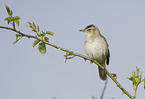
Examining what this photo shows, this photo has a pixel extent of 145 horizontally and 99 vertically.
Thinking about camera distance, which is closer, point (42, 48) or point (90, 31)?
point (42, 48)

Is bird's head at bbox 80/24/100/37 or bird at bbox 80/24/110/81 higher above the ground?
bird's head at bbox 80/24/100/37

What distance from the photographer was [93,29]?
6.64 metres

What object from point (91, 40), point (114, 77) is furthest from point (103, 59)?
point (114, 77)

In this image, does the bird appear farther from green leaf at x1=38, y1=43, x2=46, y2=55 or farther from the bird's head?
green leaf at x1=38, y1=43, x2=46, y2=55

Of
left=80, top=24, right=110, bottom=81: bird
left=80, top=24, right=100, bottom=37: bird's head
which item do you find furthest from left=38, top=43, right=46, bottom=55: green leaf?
left=80, top=24, right=100, bottom=37: bird's head

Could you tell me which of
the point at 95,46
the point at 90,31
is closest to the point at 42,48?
the point at 95,46

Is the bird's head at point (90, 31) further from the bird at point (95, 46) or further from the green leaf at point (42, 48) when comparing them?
the green leaf at point (42, 48)

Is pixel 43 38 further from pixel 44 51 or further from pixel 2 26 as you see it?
pixel 2 26

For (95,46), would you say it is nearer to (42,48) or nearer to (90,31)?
(90,31)

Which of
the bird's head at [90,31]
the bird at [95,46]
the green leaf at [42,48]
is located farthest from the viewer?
the bird's head at [90,31]

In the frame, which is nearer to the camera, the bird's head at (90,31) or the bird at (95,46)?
the bird at (95,46)

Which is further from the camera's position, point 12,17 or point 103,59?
point 103,59

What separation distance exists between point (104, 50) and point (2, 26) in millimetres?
4801

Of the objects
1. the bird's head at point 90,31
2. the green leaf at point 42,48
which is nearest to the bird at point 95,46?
the bird's head at point 90,31
